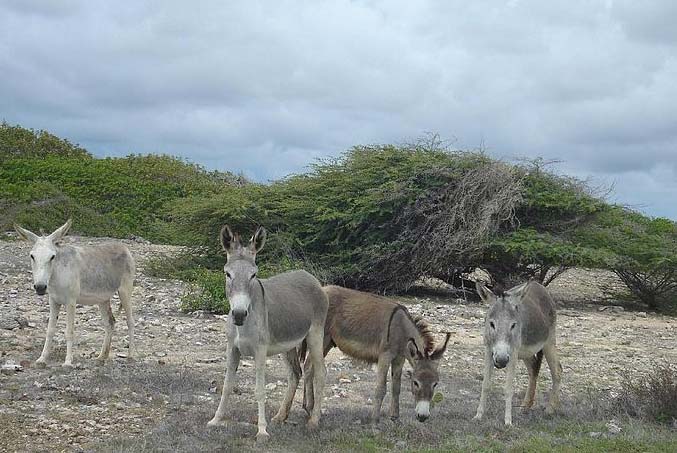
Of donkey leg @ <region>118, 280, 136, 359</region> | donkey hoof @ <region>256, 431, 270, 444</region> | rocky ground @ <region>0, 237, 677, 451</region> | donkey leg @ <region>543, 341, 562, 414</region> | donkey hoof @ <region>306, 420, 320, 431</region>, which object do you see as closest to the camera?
donkey hoof @ <region>256, 431, 270, 444</region>

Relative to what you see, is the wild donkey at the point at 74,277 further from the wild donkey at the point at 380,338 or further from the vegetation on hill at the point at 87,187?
the vegetation on hill at the point at 87,187

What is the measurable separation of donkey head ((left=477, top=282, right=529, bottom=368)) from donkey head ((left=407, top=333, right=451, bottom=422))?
0.53m

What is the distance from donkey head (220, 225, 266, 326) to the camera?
739 cm

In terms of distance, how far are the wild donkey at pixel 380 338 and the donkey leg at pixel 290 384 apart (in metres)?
0.30

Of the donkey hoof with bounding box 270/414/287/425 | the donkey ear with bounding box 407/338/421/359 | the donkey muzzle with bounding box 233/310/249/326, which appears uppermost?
the donkey muzzle with bounding box 233/310/249/326

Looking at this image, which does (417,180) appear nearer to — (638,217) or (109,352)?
(638,217)

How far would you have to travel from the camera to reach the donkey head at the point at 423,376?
873cm

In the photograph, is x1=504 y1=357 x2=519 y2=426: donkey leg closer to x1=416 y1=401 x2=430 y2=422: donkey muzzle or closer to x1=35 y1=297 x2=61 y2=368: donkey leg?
x1=416 y1=401 x2=430 y2=422: donkey muzzle

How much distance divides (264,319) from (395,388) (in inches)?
80.8

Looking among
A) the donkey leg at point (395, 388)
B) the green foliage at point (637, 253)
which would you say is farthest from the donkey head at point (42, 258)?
the green foliage at point (637, 253)

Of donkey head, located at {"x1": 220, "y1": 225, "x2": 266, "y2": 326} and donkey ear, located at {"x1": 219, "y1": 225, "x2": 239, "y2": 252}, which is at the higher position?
donkey ear, located at {"x1": 219, "y1": 225, "x2": 239, "y2": 252}

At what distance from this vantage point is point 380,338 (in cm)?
938

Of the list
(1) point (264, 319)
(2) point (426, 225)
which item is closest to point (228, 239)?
(1) point (264, 319)

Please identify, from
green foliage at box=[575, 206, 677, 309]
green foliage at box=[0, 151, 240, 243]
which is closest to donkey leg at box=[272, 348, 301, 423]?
green foliage at box=[575, 206, 677, 309]
